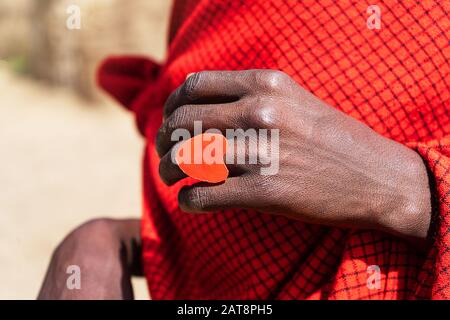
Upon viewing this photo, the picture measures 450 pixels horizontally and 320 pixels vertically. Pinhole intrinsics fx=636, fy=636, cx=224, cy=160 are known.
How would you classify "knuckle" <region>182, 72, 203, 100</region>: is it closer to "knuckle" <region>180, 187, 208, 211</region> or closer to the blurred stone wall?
"knuckle" <region>180, 187, 208, 211</region>

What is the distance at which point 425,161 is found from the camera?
74 centimetres

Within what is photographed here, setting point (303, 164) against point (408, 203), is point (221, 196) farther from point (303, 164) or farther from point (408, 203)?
point (408, 203)

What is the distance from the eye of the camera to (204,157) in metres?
0.68

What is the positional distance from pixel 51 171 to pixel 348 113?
2.19m

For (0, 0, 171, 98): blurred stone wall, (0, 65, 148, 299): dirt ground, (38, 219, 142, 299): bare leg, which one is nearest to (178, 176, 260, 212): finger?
(38, 219, 142, 299): bare leg

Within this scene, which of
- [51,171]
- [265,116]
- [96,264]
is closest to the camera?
[265,116]

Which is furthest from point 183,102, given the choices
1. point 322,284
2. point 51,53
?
point 51,53

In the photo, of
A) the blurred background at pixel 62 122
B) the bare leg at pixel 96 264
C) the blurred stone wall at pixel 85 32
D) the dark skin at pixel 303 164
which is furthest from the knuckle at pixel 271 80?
the blurred stone wall at pixel 85 32

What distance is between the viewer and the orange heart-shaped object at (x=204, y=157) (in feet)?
2.21

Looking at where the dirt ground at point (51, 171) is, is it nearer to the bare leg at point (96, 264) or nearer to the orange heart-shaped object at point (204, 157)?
the bare leg at point (96, 264)

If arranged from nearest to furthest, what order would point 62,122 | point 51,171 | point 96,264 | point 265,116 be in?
point 265,116 < point 96,264 < point 51,171 < point 62,122

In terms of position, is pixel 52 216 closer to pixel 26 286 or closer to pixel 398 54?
pixel 26 286

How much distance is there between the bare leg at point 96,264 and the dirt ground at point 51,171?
980 mm

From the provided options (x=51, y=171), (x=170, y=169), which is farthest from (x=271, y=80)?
(x=51, y=171)
